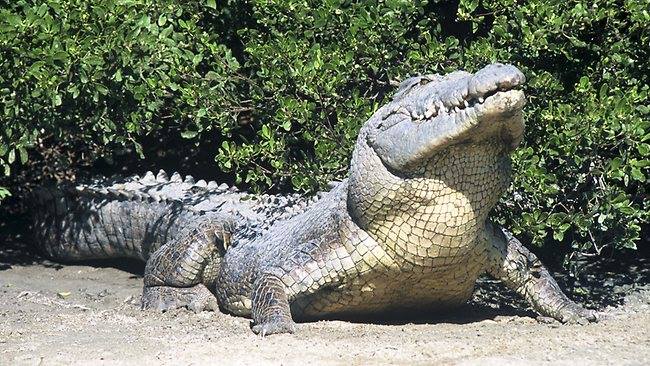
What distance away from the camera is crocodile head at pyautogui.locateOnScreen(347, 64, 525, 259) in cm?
609

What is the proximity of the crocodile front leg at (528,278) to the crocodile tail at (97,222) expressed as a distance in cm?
265

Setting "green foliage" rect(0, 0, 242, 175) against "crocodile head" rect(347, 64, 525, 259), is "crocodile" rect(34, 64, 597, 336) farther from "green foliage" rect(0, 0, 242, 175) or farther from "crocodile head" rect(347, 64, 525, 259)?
"green foliage" rect(0, 0, 242, 175)

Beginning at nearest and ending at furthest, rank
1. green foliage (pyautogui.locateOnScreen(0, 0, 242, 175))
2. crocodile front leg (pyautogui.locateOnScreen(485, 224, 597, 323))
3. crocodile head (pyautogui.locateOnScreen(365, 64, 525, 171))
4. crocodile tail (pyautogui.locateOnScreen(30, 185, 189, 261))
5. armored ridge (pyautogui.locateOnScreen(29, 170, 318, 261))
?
crocodile head (pyautogui.locateOnScreen(365, 64, 525, 171)) < crocodile front leg (pyautogui.locateOnScreen(485, 224, 597, 323)) < green foliage (pyautogui.locateOnScreen(0, 0, 242, 175)) < armored ridge (pyautogui.locateOnScreen(29, 170, 318, 261)) < crocodile tail (pyautogui.locateOnScreen(30, 185, 189, 261))

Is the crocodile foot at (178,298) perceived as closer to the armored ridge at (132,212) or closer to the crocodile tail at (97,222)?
the armored ridge at (132,212)

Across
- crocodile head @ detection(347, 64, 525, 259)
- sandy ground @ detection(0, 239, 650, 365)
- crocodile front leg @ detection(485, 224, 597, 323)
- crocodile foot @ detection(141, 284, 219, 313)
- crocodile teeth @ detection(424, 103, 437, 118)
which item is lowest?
crocodile foot @ detection(141, 284, 219, 313)

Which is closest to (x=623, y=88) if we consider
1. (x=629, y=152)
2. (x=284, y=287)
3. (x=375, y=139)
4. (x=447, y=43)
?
(x=629, y=152)

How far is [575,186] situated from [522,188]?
35 cm

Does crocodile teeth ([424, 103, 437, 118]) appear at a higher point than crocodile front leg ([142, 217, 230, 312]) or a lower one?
higher

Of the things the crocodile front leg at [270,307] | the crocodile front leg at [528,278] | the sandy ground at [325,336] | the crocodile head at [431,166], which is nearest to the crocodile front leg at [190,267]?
the sandy ground at [325,336]

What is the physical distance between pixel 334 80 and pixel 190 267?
1.55m

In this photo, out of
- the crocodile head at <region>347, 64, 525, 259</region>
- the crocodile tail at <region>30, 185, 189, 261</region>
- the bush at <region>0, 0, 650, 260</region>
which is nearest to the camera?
the crocodile head at <region>347, 64, 525, 259</region>

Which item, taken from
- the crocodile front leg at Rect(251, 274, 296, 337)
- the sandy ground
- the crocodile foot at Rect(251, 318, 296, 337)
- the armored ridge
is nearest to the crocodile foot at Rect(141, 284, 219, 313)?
the sandy ground

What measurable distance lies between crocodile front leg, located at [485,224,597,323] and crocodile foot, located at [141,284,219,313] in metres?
1.97

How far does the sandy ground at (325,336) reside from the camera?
589 cm
